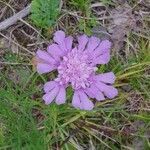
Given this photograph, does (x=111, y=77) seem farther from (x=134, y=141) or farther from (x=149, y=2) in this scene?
(x=149, y=2)

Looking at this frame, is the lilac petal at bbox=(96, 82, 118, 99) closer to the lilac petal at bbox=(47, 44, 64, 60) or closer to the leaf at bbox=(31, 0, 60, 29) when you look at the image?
the lilac petal at bbox=(47, 44, 64, 60)

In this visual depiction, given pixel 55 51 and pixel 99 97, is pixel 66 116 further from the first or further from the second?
pixel 55 51

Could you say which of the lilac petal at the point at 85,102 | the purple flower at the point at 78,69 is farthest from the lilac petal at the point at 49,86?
the lilac petal at the point at 85,102

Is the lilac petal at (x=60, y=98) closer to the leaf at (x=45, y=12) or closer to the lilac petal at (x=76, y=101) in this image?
the lilac petal at (x=76, y=101)

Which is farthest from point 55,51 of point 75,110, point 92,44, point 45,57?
point 75,110

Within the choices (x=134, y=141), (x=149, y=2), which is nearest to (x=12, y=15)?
(x=149, y=2)
